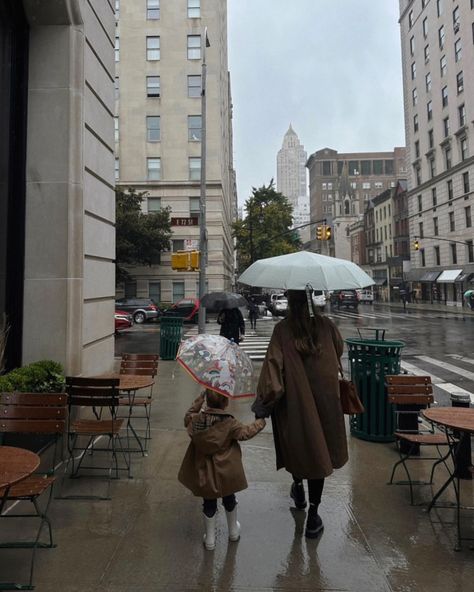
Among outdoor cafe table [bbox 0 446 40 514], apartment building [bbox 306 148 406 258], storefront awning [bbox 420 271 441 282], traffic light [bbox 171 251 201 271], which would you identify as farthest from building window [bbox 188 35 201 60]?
apartment building [bbox 306 148 406 258]

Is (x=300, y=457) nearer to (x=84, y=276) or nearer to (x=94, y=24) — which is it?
(x=84, y=276)

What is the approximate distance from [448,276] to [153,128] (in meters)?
31.7

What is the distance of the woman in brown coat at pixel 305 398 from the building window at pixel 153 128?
3598cm

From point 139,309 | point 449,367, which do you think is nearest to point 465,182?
point 139,309

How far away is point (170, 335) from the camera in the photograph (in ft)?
40.9

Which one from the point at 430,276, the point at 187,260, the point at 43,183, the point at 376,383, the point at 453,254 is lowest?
the point at 376,383

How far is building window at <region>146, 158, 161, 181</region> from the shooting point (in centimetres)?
3644

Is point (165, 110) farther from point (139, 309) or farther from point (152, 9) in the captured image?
point (139, 309)

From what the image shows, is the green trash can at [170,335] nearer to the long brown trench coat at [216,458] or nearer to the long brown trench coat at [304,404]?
the long brown trench coat at [304,404]

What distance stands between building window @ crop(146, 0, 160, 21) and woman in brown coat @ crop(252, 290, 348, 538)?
40.0m

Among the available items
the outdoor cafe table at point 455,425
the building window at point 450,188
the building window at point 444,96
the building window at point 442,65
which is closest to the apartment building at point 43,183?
the outdoor cafe table at point 455,425

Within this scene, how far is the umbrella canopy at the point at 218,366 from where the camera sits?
3.06 m

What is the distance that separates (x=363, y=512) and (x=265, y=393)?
1.64 meters

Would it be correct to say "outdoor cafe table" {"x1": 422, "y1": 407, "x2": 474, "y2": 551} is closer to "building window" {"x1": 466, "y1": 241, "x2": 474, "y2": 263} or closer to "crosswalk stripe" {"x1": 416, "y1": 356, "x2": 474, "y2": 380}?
"crosswalk stripe" {"x1": 416, "y1": 356, "x2": 474, "y2": 380}
